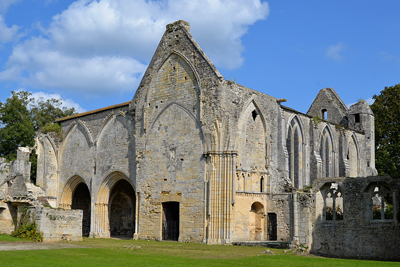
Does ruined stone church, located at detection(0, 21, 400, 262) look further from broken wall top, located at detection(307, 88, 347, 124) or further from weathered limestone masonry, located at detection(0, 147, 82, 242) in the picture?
broken wall top, located at detection(307, 88, 347, 124)

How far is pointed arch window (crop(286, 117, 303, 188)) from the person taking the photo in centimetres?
2666

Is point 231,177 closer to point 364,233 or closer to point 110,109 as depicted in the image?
point 364,233

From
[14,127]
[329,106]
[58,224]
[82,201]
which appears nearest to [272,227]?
[58,224]

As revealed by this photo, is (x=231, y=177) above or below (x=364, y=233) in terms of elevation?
above

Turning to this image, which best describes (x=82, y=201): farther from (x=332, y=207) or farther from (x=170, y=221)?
(x=332, y=207)

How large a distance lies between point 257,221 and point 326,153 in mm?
9317

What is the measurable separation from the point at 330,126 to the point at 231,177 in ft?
38.6

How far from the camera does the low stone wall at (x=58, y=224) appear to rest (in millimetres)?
20703

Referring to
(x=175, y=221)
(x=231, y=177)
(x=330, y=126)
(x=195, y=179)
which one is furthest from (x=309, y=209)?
(x=330, y=126)

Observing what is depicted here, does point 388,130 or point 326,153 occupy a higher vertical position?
point 388,130

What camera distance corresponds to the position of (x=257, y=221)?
76.4 ft

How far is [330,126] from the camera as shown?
101ft

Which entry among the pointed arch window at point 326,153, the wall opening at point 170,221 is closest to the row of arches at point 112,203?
the wall opening at point 170,221

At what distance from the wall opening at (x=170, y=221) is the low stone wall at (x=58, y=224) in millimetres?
4187
